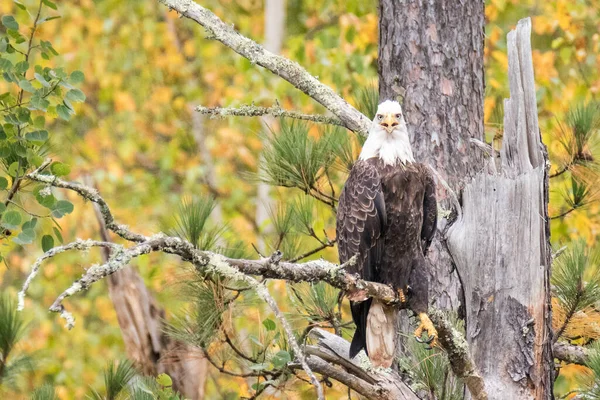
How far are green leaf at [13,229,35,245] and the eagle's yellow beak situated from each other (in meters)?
1.41

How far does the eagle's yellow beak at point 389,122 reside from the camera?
3.84 m

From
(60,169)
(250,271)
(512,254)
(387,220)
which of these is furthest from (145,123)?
(250,271)

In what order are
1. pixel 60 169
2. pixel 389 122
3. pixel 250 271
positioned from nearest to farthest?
pixel 250 271 → pixel 60 169 → pixel 389 122

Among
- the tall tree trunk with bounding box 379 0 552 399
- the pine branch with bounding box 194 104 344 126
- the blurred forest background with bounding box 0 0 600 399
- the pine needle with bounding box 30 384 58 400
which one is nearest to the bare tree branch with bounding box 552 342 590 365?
the tall tree trunk with bounding box 379 0 552 399

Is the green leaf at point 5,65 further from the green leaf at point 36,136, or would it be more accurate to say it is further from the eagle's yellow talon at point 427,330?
the eagle's yellow talon at point 427,330

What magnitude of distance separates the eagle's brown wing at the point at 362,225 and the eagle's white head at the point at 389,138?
7 cm

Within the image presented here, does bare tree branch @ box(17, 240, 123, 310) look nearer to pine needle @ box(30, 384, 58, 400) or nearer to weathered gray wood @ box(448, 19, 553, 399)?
weathered gray wood @ box(448, 19, 553, 399)

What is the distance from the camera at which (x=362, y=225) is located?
3832mm

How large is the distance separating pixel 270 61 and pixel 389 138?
638 millimetres

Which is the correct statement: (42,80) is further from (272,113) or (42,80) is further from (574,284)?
(574,284)

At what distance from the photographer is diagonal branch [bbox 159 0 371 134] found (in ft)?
13.4

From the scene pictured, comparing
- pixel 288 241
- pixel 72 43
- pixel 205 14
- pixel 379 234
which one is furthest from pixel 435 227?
pixel 72 43

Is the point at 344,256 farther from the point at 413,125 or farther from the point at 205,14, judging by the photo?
the point at 205,14

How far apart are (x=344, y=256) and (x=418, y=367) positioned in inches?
20.7
